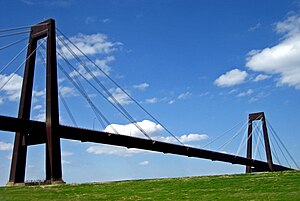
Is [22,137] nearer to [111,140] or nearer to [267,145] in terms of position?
[111,140]

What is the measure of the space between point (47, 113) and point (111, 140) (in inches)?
377

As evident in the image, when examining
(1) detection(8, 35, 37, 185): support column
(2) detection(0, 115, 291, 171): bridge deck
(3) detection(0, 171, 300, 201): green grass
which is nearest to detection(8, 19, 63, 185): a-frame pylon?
(1) detection(8, 35, 37, 185): support column

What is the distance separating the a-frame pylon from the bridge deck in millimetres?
938

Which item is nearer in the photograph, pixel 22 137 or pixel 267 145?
pixel 22 137

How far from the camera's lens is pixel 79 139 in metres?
35.0

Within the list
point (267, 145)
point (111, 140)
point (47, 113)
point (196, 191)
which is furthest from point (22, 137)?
point (267, 145)

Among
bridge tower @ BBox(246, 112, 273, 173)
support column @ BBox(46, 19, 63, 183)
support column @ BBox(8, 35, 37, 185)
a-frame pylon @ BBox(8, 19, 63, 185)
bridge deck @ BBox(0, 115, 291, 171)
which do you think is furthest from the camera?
bridge tower @ BBox(246, 112, 273, 173)

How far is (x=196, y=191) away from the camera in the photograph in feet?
48.4

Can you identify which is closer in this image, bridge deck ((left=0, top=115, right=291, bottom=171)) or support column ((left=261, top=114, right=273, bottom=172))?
bridge deck ((left=0, top=115, right=291, bottom=171))

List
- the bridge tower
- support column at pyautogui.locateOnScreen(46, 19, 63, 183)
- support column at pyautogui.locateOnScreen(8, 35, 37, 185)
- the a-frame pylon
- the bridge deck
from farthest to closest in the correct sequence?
the bridge tower
support column at pyautogui.locateOnScreen(8, 35, 37, 185)
the bridge deck
the a-frame pylon
support column at pyautogui.locateOnScreen(46, 19, 63, 183)

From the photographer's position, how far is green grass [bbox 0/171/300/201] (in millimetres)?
13266

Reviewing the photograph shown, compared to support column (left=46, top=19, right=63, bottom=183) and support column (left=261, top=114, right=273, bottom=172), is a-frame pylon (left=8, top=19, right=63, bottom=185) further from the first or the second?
support column (left=261, top=114, right=273, bottom=172)

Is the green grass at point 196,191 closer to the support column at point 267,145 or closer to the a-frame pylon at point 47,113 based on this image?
the a-frame pylon at point 47,113

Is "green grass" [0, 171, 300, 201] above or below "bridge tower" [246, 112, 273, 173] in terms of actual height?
below
